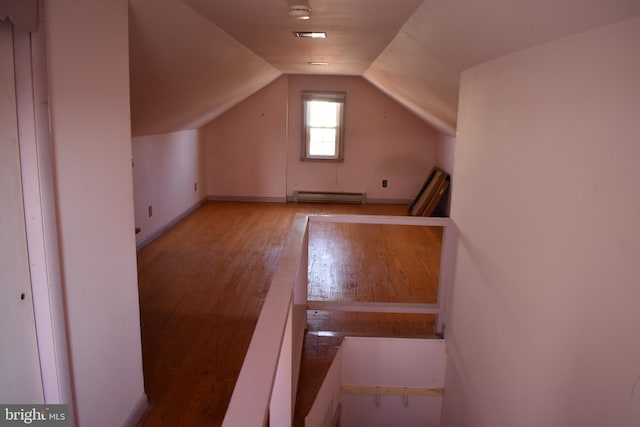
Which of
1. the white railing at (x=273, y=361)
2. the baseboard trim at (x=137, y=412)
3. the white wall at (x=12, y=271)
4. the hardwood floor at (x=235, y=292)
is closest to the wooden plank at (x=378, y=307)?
the hardwood floor at (x=235, y=292)

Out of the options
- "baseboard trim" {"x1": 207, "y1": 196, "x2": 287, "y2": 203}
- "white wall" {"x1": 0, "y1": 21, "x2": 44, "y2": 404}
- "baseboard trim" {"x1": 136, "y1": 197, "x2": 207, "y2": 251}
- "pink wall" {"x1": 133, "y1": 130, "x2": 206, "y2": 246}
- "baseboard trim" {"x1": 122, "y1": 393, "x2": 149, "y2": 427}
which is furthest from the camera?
"baseboard trim" {"x1": 207, "y1": 196, "x2": 287, "y2": 203}

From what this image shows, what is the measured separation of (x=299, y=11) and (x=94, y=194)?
1.34 meters

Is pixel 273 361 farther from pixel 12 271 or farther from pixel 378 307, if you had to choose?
pixel 378 307

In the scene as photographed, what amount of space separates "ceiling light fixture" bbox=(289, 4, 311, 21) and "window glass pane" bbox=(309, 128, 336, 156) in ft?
17.2

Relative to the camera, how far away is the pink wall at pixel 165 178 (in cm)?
506

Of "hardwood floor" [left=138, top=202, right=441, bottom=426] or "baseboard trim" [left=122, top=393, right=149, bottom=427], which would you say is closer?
"baseboard trim" [left=122, top=393, right=149, bottom=427]

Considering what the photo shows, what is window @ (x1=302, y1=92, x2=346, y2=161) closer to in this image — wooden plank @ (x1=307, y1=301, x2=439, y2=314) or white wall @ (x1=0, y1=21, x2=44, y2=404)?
wooden plank @ (x1=307, y1=301, x2=439, y2=314)

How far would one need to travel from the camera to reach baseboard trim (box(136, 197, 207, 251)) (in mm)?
5160

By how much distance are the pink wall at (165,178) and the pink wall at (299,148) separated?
1.61 feet

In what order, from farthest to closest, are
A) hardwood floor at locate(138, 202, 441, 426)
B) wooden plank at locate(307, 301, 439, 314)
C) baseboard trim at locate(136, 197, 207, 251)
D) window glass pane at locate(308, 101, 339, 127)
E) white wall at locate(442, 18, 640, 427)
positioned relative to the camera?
window glass pane at locate(308, 101, 339, 127) → baseboard trim at locate(136, 197, 207, 251) → wooden plank at locate(307, 301, 439, 314) → hardwood floor at locate(138, 202, 441, 426) → white wall at locate(442, 18, 640, 427)

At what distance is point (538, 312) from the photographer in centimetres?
186

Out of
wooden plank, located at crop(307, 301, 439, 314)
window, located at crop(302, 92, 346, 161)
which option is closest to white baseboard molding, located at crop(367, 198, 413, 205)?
window, located at crop(302, 92, 346, 161)

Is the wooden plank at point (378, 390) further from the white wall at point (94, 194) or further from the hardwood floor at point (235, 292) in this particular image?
the white wall at point (94, 194)

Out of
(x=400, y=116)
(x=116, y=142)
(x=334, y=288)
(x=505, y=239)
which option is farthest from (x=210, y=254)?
(x=400, y=116)
